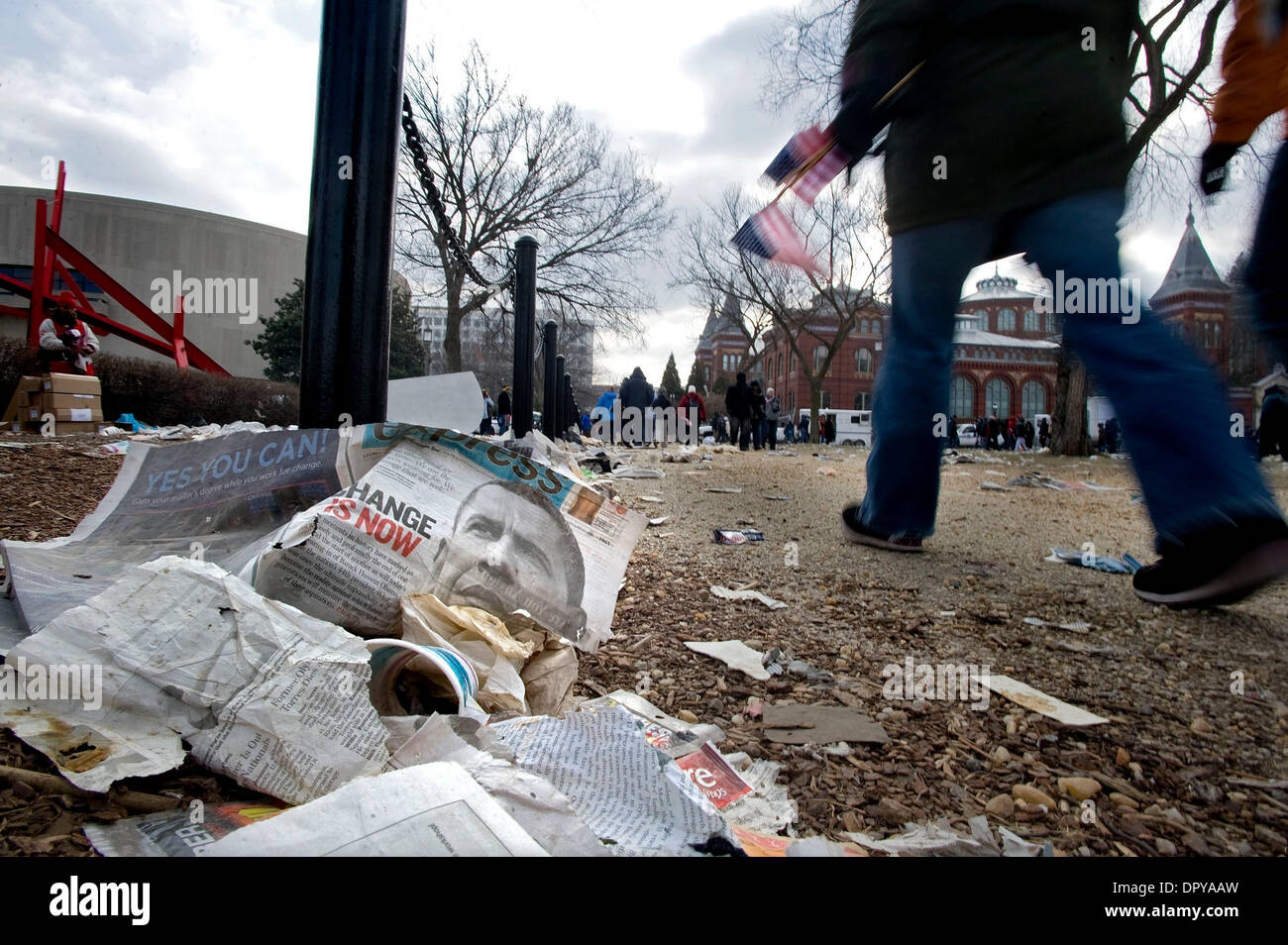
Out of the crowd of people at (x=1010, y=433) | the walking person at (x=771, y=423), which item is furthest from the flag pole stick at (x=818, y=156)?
the crowd of people at (x=1010, y=433)

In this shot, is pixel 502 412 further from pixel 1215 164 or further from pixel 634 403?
pixel 1215 164

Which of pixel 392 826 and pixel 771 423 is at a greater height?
pixel 771 423

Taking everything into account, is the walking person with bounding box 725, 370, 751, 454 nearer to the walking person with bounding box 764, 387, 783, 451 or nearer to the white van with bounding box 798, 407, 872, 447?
the walking person with bounding box 764, 387, 783, 451

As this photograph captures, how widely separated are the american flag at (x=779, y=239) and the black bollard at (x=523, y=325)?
3599 millimetres

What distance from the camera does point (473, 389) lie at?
2.59m

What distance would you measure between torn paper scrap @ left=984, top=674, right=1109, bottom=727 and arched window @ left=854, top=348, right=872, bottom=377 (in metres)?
40.2

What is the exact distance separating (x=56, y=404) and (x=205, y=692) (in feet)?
23.6

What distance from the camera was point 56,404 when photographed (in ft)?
20.1

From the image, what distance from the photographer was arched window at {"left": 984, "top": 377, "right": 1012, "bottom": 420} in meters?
31.7

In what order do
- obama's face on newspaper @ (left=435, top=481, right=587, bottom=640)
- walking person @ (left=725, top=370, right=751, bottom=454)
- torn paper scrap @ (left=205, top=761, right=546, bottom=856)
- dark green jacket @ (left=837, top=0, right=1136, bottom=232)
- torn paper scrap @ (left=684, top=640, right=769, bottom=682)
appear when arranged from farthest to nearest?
1. walking person @ (left=725, top=370, right=751, bottom=454)
2. dark green jacket @ (left=837, top=0, right=1136, bottom=232)
3. torn paper scrap @ (left=684, top=640, right=769, bottom=682)
4. obama's face on newspaper @ (left=435, top=481, right=587, bottom=640)
5. torn paper scrap @ (left=205, top=761, right=546, bottom=856)

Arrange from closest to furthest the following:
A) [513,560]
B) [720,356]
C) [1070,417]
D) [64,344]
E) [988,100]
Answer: [513,560] → [988,100] → [64,344] → [1070,417] → [720,356]

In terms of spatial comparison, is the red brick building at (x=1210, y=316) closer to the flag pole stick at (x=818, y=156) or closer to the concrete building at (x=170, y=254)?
the flag pole stick at (x=818, y=156)

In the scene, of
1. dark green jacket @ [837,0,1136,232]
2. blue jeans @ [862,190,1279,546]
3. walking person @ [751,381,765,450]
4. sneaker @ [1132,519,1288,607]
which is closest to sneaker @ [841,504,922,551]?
blue jeans @ [862,190,1279,546]

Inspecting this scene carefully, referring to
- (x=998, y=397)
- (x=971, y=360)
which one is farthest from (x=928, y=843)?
(x=998, y=397)
